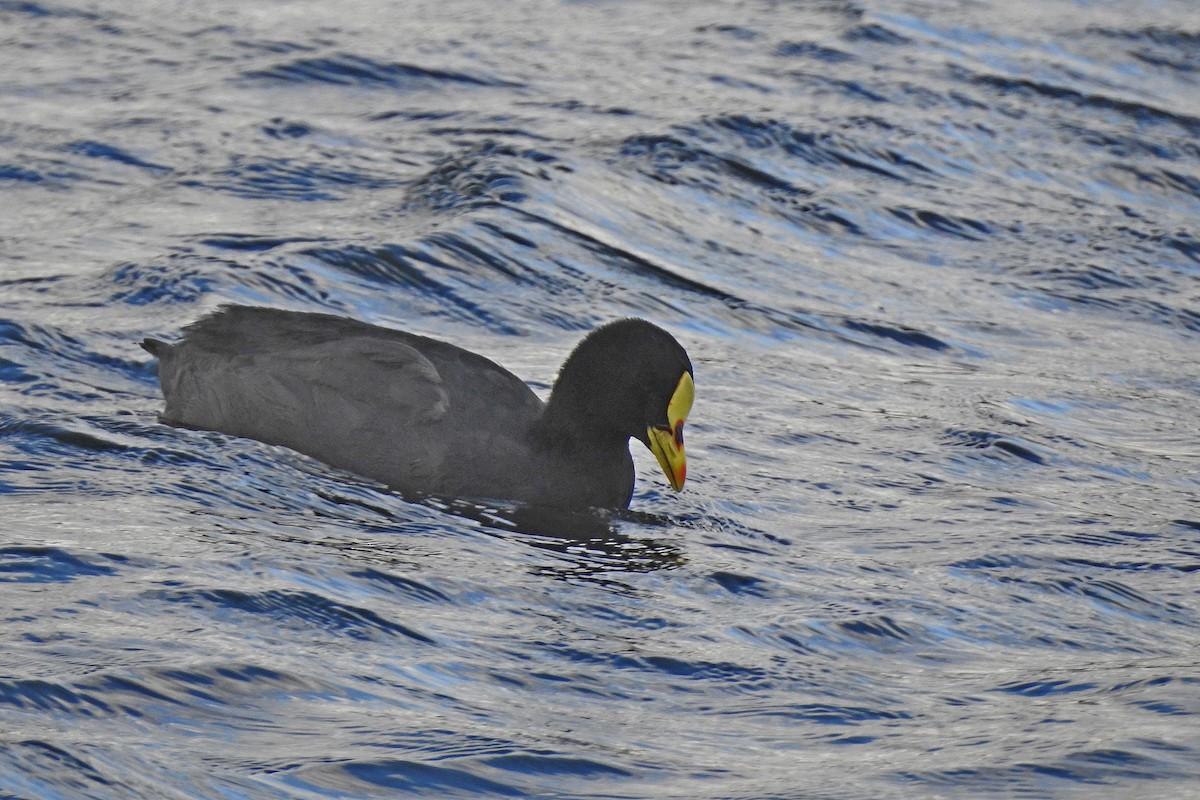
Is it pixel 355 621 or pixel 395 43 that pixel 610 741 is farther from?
pixel 395 43

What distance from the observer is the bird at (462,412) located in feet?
25.1

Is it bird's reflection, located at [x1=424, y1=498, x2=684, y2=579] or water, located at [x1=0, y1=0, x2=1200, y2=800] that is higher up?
water, located at [x1=0, y1=0, x2=1200, y2=800]

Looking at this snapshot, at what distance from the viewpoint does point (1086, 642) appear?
6379mm

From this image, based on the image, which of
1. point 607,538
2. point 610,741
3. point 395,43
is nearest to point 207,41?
point 395,43

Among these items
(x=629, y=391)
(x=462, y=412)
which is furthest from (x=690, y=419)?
(x=462, y=412)

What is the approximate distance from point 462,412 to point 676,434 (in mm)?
864

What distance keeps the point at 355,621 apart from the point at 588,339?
2173 millimetres

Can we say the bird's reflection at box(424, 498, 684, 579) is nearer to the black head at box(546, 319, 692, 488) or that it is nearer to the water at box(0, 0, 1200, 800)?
the water at box(0, 0, 1200, 800)

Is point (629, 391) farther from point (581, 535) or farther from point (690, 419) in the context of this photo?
point (690, 419)

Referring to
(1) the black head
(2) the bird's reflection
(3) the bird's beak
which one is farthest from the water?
(1) the black head

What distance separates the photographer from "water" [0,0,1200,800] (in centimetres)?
540

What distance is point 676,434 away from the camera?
25.3 ft

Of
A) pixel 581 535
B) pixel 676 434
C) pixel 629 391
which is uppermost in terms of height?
pixel 629 391

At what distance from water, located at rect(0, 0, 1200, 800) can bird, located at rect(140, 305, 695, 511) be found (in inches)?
9.0
